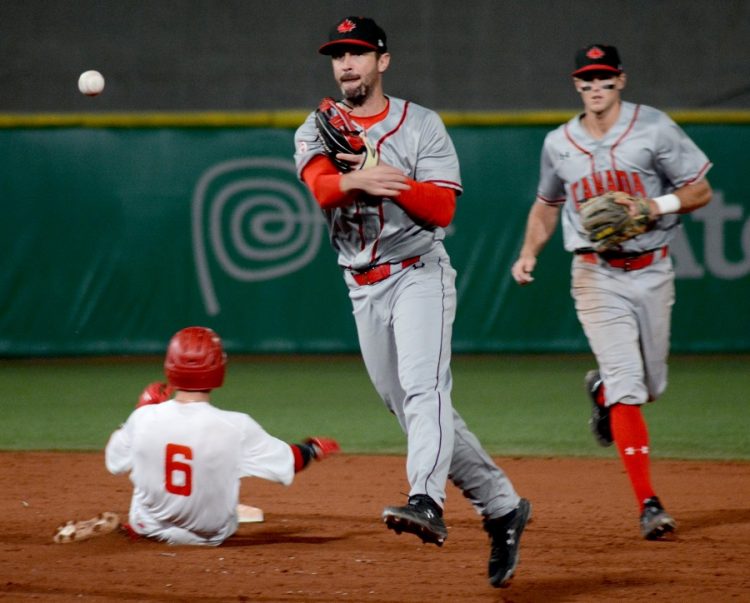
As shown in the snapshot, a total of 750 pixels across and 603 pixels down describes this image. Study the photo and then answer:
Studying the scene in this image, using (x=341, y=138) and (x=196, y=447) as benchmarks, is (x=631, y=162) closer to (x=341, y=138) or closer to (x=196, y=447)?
(x=341, y=138)

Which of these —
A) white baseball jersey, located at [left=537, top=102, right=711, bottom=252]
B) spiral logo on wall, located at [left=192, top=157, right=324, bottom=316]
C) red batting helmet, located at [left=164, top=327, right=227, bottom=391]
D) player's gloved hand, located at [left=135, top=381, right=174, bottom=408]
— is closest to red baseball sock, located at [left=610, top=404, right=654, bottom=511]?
white baseball jersey, located at [left=537, top=102, right=711, bottom=252]

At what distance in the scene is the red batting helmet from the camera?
4348mm

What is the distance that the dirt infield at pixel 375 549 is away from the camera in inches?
156

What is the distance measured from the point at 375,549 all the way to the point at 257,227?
6.40 meters

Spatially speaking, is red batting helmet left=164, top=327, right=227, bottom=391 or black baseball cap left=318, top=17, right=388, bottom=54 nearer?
black baseball cap left=318, top=17, right=388, bottom=54

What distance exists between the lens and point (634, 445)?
16.3 feet

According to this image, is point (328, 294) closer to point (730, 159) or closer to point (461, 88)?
point (730, 159)

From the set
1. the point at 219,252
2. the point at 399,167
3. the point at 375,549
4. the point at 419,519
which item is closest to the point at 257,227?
the point at 219,252

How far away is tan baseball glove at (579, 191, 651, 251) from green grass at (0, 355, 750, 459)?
2.16 metres

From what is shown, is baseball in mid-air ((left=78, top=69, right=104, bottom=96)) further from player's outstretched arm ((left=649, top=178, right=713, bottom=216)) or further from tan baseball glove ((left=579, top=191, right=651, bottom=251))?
→ player's outstretched arm ((left=649, top=178, right=713, bottom=216))

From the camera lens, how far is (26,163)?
1076cm

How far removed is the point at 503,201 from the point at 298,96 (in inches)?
207

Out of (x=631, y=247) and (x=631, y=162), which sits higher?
(x=631, y=162)

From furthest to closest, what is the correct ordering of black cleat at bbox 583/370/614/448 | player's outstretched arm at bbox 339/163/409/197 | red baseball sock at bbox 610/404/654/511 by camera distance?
black cleat at bbox 583/370/614/448
red baseball sock at bbox 610/404/654/511
player's outstretched arm at bbox 339/163/409/197
